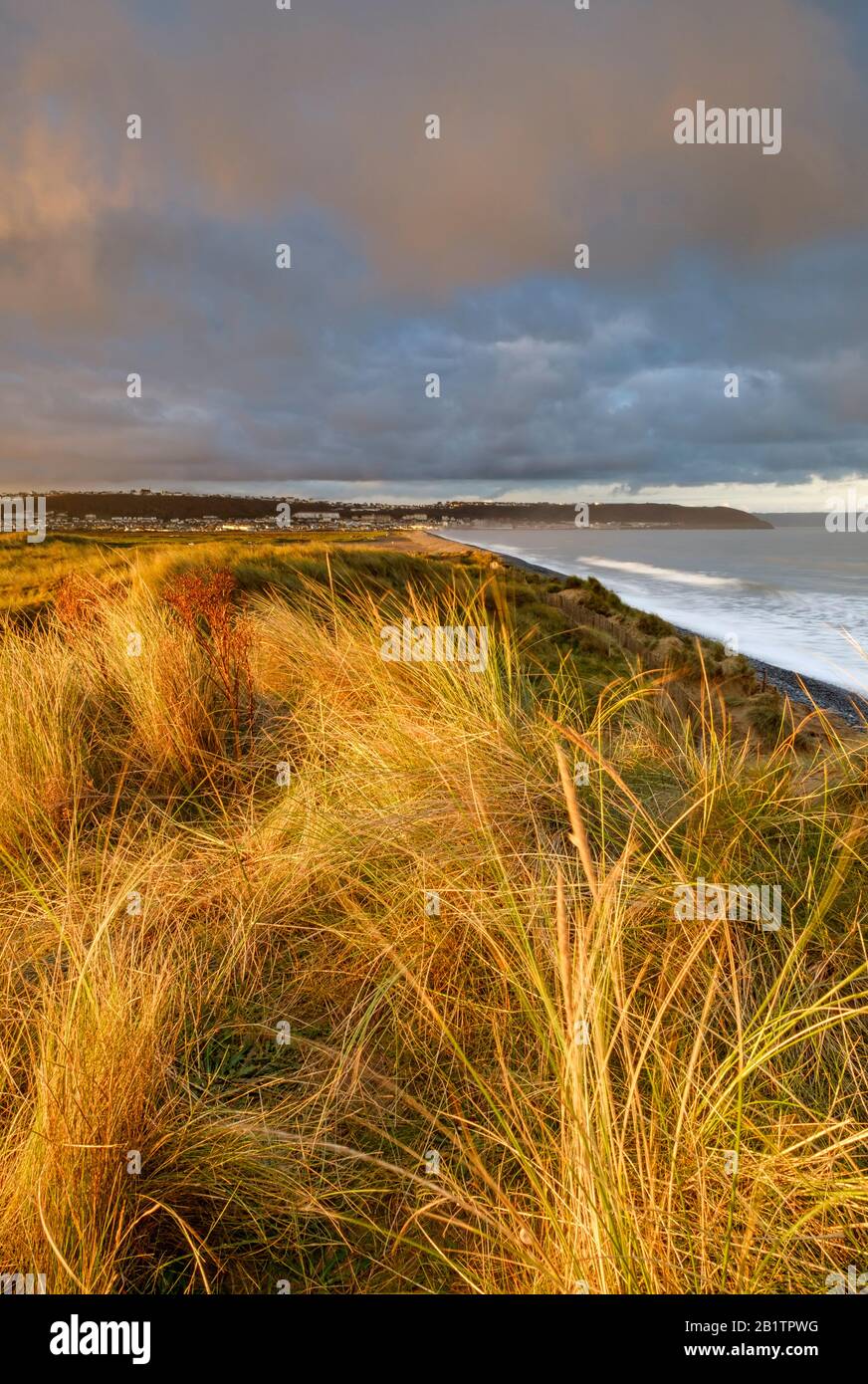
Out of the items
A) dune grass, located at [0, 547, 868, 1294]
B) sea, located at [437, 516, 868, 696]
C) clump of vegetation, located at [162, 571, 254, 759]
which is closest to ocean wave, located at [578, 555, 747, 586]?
sea, located at [437, 516, 868, 696]

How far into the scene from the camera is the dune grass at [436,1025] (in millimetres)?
1417

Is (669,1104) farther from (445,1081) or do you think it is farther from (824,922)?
(824,922)

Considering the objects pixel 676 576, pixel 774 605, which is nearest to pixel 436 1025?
pixel 774 605

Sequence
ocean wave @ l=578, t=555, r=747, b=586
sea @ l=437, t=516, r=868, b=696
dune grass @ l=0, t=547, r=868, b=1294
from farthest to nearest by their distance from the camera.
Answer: ocean wave @ l=578, t=555, r=747, b=586 → sea @ l=437, t=516, r=868, b=696 → dune grass @ l=0, t=547, r=868, b=1294

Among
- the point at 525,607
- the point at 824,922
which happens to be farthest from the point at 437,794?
the point at 525,607

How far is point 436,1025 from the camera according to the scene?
2.10 metres

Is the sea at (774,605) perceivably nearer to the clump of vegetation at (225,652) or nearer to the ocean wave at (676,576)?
the ocean wave at (676,576)

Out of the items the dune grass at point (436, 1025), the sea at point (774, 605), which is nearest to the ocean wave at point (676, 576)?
the sea at point (774, 605)

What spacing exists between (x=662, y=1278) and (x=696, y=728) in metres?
5.78

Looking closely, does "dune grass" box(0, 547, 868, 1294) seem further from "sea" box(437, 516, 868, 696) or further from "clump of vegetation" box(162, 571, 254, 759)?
"sea" box(437, 516, 868, 696)

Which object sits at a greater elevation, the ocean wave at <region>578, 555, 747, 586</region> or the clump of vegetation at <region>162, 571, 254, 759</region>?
the ocean wave at <region>578, 555, 747, 586</region>

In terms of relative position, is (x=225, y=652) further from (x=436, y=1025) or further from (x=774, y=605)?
(x=774, y=605)

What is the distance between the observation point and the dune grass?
4.65ft
